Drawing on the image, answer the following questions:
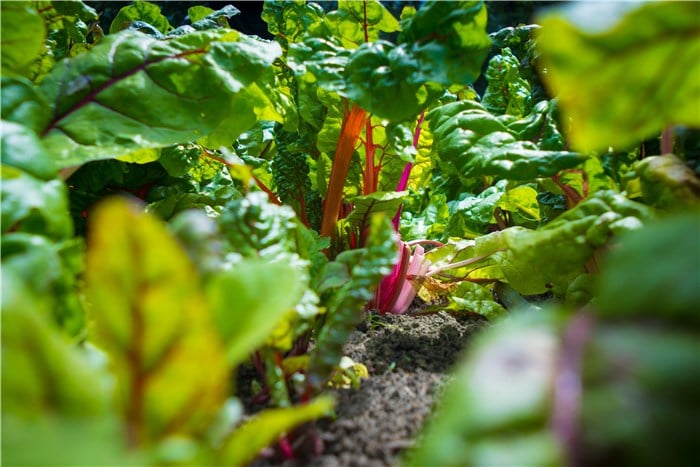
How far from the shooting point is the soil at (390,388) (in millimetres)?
586

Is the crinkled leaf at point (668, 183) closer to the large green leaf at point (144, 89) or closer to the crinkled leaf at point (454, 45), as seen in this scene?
the crinkled leaf at point (454, 45)

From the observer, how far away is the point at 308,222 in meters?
1.49

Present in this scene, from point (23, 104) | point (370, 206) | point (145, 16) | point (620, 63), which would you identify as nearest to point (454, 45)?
point (370, 206)

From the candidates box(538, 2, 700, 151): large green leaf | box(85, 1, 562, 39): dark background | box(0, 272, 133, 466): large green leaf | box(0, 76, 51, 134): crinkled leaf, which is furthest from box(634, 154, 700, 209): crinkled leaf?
box(85, 1, 562, 39): dark background

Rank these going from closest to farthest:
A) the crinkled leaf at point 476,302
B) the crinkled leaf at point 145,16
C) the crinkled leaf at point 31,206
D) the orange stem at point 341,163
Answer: the crinkled leaf at point 31,206 < the crinkled leaf at point 476,302 < the orange stem at point 341,163 < the crinkled leaf at point 145,16

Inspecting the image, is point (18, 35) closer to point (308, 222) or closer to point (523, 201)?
point (308, 222)

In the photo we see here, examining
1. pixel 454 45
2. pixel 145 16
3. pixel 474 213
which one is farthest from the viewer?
pixel 145 16

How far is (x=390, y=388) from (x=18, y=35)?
0.75 meters

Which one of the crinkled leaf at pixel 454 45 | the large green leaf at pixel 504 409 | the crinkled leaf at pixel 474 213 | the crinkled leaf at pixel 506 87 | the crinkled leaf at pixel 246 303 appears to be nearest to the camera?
the large green leaf at pixel 504 409

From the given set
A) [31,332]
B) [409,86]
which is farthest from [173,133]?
[31,332]

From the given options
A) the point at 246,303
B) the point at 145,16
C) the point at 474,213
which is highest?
the point at 145,16

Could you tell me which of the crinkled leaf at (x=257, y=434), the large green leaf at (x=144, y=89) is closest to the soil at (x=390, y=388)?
the crinkled leaf at (x=257, y=434)

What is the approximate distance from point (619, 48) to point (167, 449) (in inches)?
15.9

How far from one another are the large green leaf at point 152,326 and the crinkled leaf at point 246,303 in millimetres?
32
